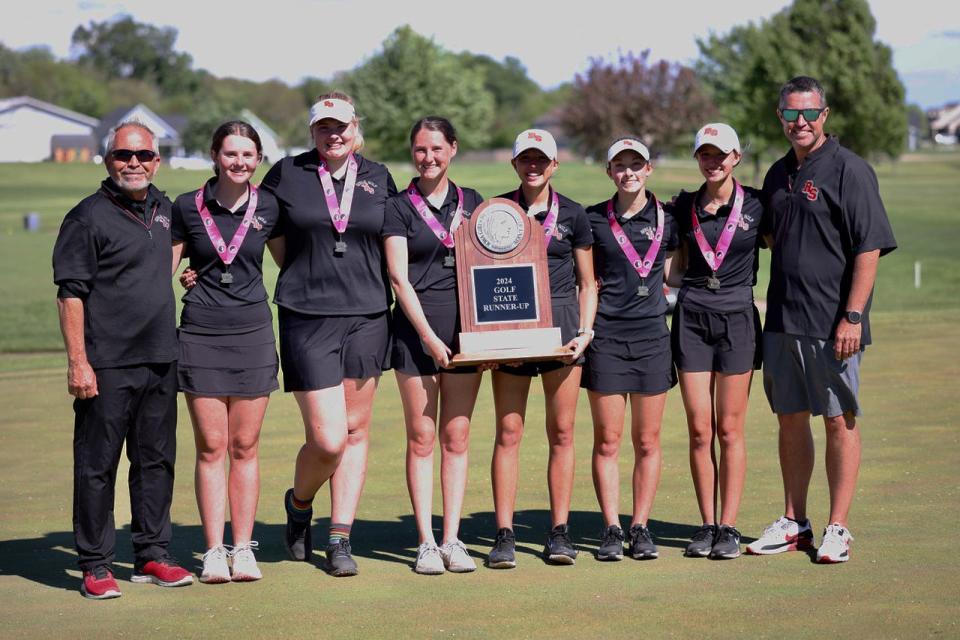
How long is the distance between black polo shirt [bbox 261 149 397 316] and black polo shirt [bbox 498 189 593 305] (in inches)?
25.4

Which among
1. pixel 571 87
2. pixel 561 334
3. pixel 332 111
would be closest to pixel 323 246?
pixel 332 111

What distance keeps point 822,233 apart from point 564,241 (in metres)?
1.22

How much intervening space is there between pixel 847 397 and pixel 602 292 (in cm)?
128

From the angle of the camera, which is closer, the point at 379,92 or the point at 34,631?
the point at 34,631

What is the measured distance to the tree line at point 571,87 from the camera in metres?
56.1

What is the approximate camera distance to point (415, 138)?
6.59m

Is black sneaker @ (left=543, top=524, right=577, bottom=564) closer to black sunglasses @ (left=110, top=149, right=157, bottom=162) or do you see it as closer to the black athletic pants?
the black athletic pants

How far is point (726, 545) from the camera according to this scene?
669 centimetres

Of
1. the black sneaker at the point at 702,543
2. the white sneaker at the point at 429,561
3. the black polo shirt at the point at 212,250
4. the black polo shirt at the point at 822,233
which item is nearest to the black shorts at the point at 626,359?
the black polo shirt at the point at 822,233

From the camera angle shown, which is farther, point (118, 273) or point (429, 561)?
point (429, 561)

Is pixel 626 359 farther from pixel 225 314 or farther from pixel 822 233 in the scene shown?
pixel 225 314

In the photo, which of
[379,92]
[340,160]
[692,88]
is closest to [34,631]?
[340,160]

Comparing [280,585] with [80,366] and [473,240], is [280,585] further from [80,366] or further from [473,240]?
[473,240]

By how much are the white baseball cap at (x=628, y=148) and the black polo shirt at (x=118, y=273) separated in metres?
2.11
